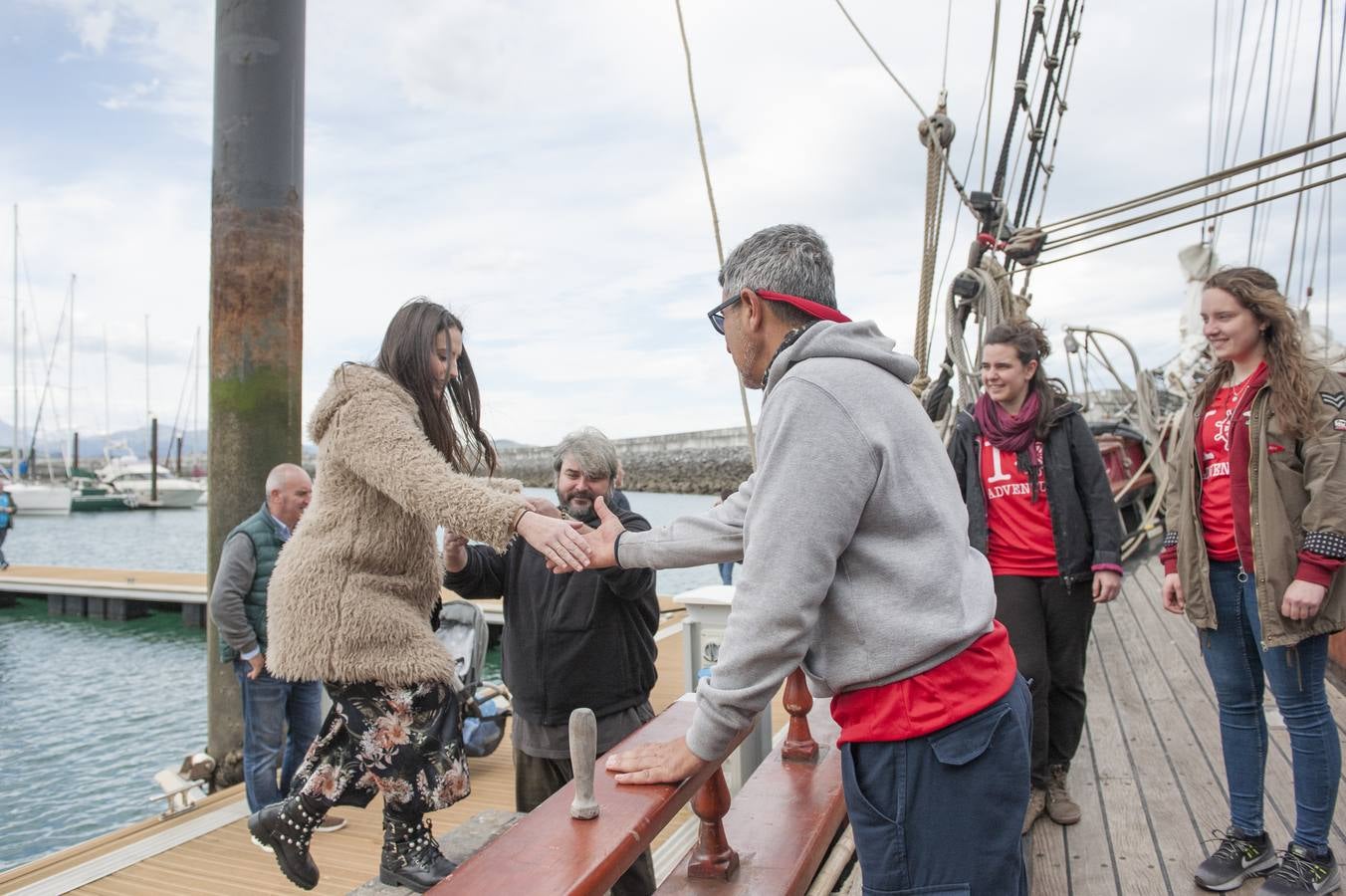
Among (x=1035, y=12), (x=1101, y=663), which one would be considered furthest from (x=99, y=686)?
(x=1035, y=12)

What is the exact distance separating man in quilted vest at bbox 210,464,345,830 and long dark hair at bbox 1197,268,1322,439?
395 cm

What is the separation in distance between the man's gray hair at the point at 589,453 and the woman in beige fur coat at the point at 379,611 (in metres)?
0.54

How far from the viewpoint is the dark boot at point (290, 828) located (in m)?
2.33

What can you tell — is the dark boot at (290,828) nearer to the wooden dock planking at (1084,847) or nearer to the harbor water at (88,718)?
the harbor water at (88,718)

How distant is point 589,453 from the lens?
3.01 meters

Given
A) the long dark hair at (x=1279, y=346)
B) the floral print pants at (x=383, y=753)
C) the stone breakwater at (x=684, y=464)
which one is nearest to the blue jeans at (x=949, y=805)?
the floral print pants at (x=383, y=753)

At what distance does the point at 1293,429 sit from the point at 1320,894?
1.20 metres

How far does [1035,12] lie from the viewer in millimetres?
6211

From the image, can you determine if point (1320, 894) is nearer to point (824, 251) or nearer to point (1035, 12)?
point (824, 251)

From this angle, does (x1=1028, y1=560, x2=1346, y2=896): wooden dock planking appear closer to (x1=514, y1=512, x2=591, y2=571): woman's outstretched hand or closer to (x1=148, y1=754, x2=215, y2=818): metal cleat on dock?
(x1=514, y1=512, x2=591, y2=571): woman's outstretched hand

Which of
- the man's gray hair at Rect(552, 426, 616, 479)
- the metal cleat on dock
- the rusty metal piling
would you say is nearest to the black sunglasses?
the man's gray hair at Rect(552, 426, 616, 479)

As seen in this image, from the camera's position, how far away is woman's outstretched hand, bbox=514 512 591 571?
6.44 ft

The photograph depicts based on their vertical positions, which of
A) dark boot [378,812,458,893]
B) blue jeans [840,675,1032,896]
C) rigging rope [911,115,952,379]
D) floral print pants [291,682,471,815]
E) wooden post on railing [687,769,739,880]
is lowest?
dark boot [378,812,458,893]

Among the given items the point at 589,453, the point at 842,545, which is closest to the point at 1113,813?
the point at 589,453
